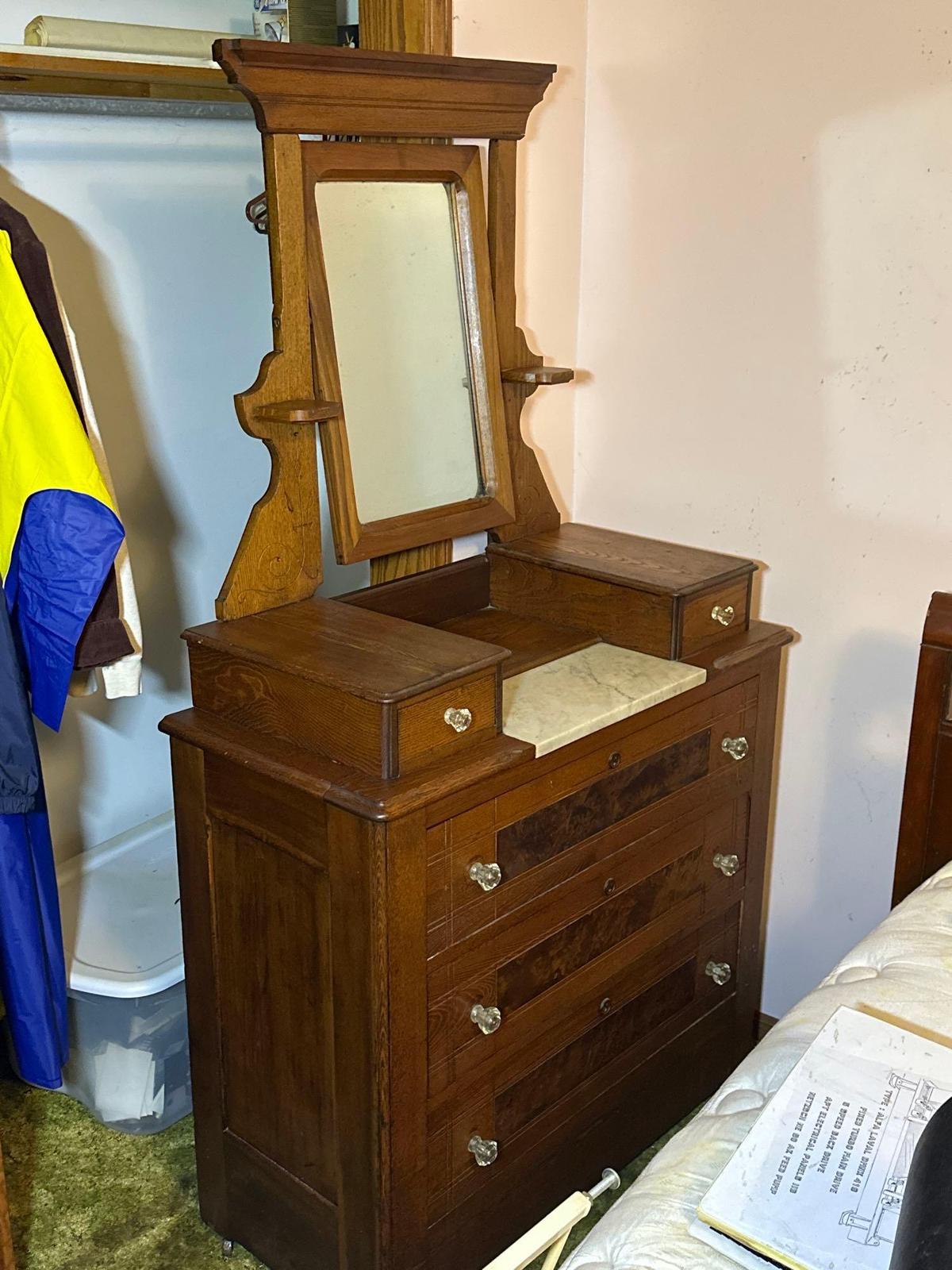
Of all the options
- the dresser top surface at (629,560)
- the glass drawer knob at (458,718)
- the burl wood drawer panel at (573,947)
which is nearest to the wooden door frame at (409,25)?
the dresser top surface at (629,560)

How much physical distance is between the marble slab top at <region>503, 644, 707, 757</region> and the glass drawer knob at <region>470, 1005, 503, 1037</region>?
1.10ft

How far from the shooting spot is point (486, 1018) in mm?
1697

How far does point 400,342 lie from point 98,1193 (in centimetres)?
137

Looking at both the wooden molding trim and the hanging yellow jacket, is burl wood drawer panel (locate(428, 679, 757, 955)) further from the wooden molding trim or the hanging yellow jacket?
the wooden molding trim

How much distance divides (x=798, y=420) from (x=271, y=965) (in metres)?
1.18

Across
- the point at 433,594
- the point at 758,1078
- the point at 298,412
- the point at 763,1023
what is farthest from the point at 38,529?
the point at 763,1023

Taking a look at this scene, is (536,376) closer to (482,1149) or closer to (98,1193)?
(482,1149)

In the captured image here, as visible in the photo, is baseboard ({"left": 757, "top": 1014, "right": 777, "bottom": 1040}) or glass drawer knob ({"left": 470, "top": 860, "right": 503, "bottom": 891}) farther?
baseboard ({"left": 757, "top": 1014, "right": 777, "bottom": 1040})

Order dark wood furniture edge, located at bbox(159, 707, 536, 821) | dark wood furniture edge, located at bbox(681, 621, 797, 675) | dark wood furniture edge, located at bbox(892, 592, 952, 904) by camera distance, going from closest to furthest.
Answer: dark wood furniture edge, located at bbox(159, 707, 536, 821)
dark wood furniture edge, located at bbox(892, 592, 952, 904)
dark wood furniture edge, located at bbox(681, 621, 797, 675)

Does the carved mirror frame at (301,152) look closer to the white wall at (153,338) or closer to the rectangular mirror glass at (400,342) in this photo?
the rectangular mirror glass at (400,342)

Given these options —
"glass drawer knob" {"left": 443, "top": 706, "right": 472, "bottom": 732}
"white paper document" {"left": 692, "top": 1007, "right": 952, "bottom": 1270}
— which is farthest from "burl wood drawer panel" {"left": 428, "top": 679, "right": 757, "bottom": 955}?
"white paper document" {"left": 692, "top": 1007, "right": 952, "bottom": 1270}

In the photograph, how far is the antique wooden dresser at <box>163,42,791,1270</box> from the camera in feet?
5.29

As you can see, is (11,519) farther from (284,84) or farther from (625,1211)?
(625,1211)

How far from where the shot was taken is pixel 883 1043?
1268mm
